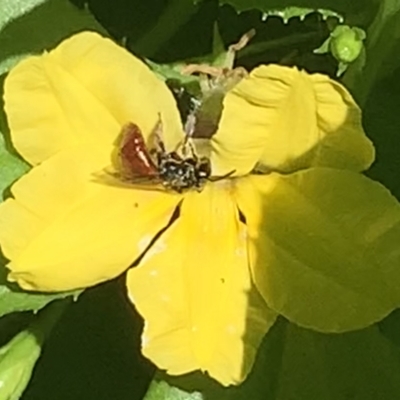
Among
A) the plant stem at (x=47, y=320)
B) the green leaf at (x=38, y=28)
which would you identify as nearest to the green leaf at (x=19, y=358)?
the plant stem at (x=47, y=320)

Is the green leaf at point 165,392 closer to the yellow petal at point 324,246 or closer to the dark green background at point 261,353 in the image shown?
the dark green background at point 261,353

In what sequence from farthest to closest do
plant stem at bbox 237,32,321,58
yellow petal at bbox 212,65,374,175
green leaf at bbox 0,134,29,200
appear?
1. plant stem at bbox 237,32,321,58
2. green leaf at bbox 0,134,29,200
3. yellow petal at bbox 212,65,374,175

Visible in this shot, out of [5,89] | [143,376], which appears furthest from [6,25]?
[143,376]

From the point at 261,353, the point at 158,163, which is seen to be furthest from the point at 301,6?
the point at 261,353

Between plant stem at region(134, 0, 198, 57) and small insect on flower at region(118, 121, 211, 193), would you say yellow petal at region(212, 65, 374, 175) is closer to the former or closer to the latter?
small insect on flower at region(118, 121, 211, 193)

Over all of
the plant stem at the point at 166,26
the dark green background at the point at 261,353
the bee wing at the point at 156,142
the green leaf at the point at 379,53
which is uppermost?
the green leaf at the point at 379,53

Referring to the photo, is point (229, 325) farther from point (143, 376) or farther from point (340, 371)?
point (143, 376)

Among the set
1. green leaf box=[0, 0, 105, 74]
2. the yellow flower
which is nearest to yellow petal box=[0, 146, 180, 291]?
the yellow flower
